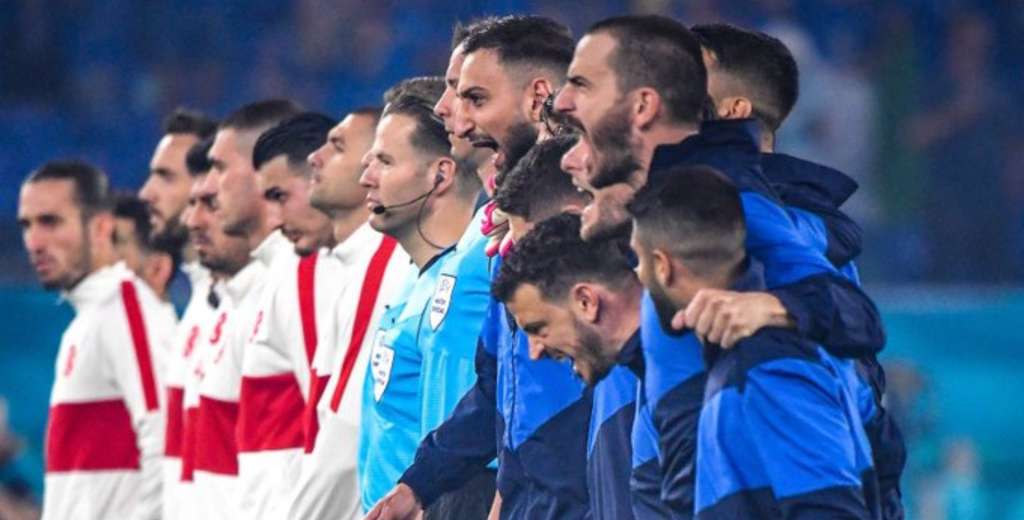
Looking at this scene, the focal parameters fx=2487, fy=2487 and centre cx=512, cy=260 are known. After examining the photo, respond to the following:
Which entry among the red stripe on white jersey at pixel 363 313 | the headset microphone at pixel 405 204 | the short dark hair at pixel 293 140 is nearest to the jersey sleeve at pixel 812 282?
the headset microphone at pixel 405 204

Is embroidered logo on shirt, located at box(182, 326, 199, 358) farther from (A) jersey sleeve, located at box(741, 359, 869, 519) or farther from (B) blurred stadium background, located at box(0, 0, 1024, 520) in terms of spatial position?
(A) jersey sleeve, located at box(741, 359, 869, 519)

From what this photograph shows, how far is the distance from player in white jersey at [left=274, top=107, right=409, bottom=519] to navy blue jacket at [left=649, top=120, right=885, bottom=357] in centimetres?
218

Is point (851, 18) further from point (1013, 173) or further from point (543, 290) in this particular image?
point (543, 290)

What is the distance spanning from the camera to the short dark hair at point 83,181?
9.23 m

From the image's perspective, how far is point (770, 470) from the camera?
13.0 feet

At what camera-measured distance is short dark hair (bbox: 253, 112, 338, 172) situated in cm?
734

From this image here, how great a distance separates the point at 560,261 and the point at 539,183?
1.28 ft

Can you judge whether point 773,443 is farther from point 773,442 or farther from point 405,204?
point 405,204

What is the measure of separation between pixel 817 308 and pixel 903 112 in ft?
27.0

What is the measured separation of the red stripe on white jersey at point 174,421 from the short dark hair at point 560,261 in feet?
11.7

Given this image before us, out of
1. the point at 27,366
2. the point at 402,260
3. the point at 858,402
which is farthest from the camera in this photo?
the point at 27,366

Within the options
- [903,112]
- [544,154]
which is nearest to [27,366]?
[903,112]

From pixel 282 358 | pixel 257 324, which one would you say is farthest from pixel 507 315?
pixel 257 324

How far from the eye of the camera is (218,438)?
7.50m
